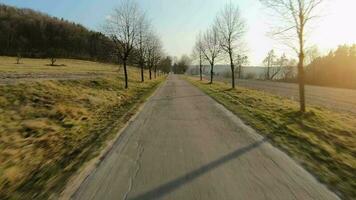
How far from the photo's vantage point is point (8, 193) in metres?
5.79

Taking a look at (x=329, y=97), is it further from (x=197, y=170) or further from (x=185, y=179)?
(x=185, y=179)

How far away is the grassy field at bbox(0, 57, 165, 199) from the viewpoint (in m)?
6.36

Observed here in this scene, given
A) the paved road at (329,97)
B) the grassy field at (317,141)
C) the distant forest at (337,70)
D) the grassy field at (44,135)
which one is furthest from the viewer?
the distant forest at (337,70)

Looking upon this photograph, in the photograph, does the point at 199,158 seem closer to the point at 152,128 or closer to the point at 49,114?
the point at 152,128

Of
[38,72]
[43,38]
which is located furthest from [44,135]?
[43,38]

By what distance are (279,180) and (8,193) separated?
4.59 meters

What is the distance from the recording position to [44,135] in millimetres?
10227

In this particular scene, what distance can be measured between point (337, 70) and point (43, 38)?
11140 cm

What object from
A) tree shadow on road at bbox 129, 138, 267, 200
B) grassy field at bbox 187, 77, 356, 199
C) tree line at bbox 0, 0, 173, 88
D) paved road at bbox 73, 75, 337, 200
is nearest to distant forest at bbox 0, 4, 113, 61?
tree line at bbox 0, 0, 173, 88

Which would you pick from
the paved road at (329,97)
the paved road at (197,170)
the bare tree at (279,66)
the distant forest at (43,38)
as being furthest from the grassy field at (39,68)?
the bare tree at (279,66)

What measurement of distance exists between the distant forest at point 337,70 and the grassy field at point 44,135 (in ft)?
156

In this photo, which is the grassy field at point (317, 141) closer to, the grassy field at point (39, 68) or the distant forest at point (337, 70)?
the grassy field at point (39, 68)

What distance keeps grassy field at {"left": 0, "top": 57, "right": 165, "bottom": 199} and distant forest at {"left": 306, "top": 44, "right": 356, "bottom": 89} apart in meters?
47.6

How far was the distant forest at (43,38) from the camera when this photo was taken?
4729 inches
